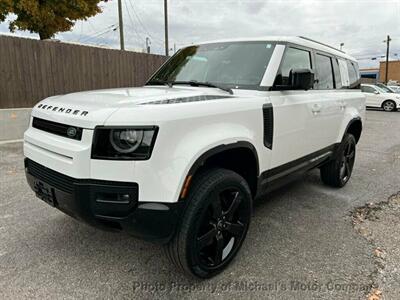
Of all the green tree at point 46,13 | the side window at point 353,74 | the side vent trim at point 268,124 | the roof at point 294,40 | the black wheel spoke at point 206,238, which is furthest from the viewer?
the green tree at point 46,13

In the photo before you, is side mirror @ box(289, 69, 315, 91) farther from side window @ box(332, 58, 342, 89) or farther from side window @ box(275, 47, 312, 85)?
side window @ box(332, 58, 342, 89)

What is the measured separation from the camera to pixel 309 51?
12.3 ft

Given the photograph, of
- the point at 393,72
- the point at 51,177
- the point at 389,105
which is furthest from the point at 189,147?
the point at 393,72

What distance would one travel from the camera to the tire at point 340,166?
14.9 feet

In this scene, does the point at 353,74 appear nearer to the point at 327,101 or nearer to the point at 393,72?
the point at 327,101

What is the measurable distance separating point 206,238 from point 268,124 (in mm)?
1139

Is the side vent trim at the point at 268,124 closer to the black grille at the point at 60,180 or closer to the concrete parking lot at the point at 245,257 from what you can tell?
the concrete parking lot at the point at 245,257

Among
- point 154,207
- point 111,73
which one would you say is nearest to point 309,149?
point 154,207

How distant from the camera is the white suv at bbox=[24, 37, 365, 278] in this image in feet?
6.49

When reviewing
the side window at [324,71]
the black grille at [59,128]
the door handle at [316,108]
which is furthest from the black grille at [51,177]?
the side window at [324,71]

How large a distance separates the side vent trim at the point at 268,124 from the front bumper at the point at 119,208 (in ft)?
3.69

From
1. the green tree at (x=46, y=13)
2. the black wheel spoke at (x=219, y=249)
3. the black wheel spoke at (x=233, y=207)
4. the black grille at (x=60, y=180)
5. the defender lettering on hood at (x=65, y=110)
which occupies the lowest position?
the black wheel spoke at (x=219, y=249)

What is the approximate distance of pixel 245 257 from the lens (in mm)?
2826

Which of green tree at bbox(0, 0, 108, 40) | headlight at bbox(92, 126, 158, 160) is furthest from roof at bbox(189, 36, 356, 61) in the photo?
green tree at bbox(0, 0, 108, 40)
